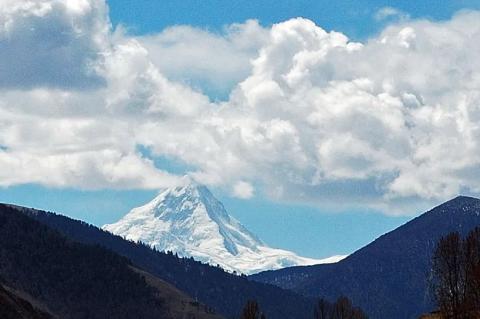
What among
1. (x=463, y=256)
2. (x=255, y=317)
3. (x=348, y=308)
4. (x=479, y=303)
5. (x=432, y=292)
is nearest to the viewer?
(x=479, y=303)

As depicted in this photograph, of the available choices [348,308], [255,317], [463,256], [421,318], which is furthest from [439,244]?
[348,308]

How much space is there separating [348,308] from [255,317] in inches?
2084

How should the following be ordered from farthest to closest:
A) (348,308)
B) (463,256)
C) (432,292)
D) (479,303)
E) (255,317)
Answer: (348,308), (255,317), (432,292), (463,256), (479,303)

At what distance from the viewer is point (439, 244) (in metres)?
137

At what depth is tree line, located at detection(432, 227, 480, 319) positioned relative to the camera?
122250mm

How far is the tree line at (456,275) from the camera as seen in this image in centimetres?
12225

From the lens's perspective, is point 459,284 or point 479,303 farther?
point 459,284

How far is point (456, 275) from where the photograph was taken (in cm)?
13238

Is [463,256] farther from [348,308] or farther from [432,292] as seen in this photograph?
[348,308]

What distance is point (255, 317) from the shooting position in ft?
502

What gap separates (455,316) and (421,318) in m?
25.2

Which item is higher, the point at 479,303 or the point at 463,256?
the point at 463,256

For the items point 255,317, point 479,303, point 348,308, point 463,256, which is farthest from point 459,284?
point 348,308

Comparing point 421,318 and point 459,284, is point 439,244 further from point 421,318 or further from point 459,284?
point 421,318
